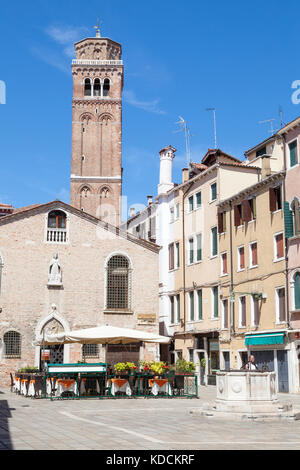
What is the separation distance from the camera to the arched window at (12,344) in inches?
1147

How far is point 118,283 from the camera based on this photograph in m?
31.8

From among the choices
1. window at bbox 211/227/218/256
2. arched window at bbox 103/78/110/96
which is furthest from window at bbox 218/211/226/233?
arched window at bbox 103/78/110/96

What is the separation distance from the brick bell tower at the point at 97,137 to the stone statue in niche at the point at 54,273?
2930 cm

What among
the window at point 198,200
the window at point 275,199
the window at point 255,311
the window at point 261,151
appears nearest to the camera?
the window at point 275,199

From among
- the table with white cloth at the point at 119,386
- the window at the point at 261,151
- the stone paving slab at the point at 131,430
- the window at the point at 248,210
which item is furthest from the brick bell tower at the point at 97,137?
the stone paving slab at the point at 131,430

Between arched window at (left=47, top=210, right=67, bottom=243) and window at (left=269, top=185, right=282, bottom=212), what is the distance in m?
11.0

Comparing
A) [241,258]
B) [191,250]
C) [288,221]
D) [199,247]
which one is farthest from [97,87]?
[288,221]

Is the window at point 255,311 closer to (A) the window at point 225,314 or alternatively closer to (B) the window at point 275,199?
(A) the window at point 225,314

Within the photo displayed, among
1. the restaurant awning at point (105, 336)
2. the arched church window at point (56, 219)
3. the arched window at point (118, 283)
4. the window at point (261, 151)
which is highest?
the window at point (261, 151)

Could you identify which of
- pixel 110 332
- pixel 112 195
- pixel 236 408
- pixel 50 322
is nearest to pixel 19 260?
pixel 50 322

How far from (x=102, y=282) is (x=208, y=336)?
23.0 feet

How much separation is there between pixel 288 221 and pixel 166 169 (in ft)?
52.7

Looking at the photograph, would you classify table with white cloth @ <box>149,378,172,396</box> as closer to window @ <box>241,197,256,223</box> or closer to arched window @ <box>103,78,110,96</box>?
window @ <box>241,197,256,223</box>

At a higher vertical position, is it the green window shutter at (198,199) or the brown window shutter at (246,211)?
the green window shutter at (198,199)
